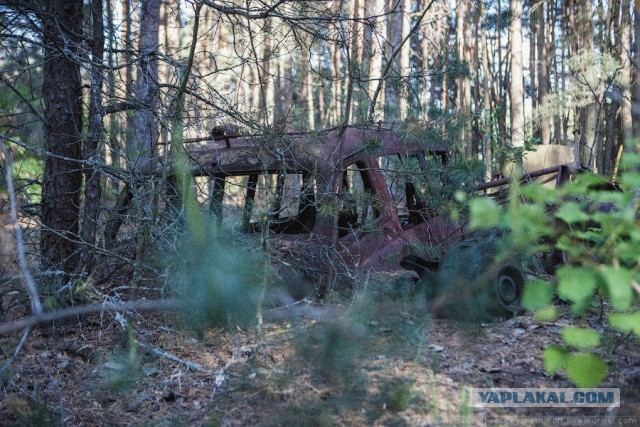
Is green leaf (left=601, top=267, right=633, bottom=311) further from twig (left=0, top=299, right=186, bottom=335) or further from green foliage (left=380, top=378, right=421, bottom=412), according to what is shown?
twig (left=0, top=299, right=186, bottom=335)

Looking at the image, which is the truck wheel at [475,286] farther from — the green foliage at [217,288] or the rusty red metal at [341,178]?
the green foliage at [217,288]

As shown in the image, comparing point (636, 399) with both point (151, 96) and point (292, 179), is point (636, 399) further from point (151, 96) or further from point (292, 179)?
point (151, 96)

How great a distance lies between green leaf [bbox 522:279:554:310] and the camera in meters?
2.09

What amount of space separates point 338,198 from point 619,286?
286 cm

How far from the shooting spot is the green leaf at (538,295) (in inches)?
82.3

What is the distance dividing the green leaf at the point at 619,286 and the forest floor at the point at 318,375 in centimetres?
82

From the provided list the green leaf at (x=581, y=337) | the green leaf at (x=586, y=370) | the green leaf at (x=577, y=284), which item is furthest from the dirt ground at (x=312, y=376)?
the green leaf at (x=577, y=284)


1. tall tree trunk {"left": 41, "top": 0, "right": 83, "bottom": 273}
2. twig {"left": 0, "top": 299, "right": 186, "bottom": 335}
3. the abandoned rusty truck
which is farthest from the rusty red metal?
twig {"left": 0, "top": 299, "right": 186, "bottom": 335}

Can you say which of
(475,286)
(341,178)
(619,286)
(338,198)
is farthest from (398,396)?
(341,178)

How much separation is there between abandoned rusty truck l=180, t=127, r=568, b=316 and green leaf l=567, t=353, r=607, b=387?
181 cm

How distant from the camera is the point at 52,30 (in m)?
4.90

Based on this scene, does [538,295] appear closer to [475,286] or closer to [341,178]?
[475,286]

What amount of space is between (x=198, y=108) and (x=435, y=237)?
8.23 ft

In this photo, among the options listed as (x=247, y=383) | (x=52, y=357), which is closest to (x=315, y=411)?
(x=247, y=383)
